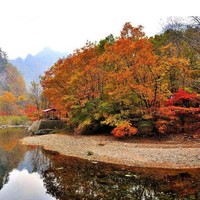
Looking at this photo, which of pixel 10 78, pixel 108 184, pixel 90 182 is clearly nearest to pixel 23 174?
pixel 90 182

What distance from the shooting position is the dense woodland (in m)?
21.8

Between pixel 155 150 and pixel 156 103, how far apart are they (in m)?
5.53

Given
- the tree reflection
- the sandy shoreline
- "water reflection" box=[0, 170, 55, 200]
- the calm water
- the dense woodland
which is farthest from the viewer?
the dense woodland

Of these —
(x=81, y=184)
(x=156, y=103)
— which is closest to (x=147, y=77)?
(x=156, y=103)

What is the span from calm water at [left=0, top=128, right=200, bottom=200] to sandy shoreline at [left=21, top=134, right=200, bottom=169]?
1.15 meters

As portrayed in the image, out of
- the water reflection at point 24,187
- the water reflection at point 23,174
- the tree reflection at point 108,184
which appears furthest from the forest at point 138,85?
the water reflection at point 24,187

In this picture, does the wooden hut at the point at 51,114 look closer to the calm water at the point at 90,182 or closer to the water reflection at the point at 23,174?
the water reflection at the point at 23,174

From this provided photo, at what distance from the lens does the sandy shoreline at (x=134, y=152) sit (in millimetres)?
15257

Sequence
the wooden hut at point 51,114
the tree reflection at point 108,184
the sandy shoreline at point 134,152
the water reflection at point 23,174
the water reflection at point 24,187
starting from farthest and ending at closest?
1. the wooden hut at point 51,114
2. the sandy shoreline at point 134,152
3. the water reflection at point 23,174
4. the water reflection at point 24,187
5. the tree reflection at point 108,184

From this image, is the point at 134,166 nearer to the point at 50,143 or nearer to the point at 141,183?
the point at 141,183

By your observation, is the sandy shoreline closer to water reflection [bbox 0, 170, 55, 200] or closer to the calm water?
the calm water

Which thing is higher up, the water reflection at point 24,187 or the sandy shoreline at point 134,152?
the sandy shoreline at point 134,152

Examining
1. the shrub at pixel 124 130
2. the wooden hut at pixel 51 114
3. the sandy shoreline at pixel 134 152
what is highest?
the wooden hut at pixel 51 114

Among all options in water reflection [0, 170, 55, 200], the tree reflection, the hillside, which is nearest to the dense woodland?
the tree reflection
